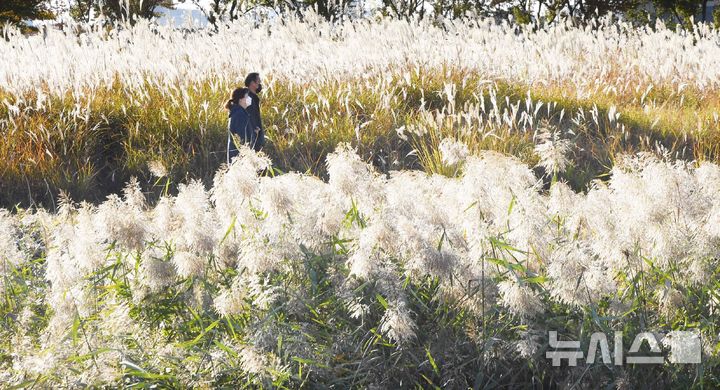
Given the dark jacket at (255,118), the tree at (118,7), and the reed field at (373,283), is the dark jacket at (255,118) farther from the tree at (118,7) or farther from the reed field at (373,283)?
the tree at (118,7)

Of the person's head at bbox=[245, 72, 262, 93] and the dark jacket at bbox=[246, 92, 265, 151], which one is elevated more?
the person's head at bbox=[245, 72, 262, 93]

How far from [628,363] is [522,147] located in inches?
173

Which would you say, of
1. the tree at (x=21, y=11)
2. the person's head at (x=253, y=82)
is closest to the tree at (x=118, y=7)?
the tree at (x=21, y=11)

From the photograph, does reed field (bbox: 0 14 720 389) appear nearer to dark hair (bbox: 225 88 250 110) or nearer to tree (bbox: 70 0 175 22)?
dark hair (bbox: 225 88 250 110)

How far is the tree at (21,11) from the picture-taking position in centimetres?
2816

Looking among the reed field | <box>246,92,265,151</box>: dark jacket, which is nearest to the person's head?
<box>246,92,265,151</box>: dark jacket

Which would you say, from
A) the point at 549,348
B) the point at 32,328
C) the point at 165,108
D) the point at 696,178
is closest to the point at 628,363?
the point at 549,348

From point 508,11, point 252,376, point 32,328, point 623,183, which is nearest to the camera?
point 252,376

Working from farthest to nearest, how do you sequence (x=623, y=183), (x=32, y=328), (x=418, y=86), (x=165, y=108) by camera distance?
(x=418, y=86)
(x=165, y=108)
(x=32, y=328)
(x=623, y=183)

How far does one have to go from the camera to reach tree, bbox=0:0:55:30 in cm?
2816

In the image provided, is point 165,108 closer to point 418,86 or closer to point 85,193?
point 85,193

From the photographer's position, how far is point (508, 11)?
122 ft

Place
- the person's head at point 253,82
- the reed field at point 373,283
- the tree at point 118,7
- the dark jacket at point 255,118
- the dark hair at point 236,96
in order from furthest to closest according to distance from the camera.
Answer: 1. the tree at point 118,7
2. the person's head at point 253,82
3. the dark jacket at point 255,118
4. the dark hair at point 236,96
5. the reed field at point 373,283

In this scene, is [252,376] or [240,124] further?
[240,124]
